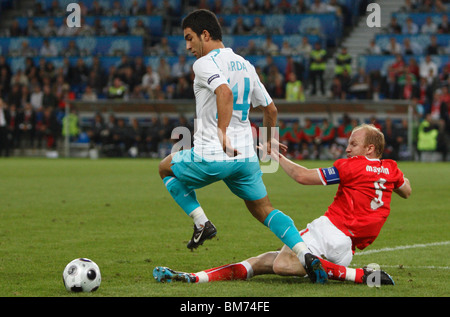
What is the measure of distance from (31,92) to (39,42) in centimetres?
361

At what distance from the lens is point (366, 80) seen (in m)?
27.7

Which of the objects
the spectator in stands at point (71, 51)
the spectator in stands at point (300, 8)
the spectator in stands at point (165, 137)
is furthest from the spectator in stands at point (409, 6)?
the spectator in stands at point (71, 51)

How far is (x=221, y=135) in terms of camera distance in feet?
19.8

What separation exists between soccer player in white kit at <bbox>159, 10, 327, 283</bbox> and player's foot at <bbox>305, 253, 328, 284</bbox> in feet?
0.14

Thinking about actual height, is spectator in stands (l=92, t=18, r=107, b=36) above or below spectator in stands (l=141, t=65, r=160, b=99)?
above

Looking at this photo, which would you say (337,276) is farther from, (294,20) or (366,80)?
(294,20)

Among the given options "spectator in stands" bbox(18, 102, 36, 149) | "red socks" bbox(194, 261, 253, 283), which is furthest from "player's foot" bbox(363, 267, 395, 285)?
"spectator in stands" bbox(18, 102, 36, 149)

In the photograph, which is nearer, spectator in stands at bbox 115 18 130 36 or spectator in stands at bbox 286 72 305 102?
spectator in stands at bbox 286 72 305 102

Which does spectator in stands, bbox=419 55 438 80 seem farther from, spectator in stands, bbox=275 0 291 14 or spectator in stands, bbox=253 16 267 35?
spectator in stands, bbox=275 0 291 14

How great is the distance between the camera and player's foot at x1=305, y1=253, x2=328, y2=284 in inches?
230

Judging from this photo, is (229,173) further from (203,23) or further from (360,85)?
(360,85)

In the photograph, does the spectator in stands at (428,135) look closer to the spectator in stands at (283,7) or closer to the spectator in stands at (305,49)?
the spectator in stands at (305,49)

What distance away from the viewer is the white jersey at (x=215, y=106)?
246 inches

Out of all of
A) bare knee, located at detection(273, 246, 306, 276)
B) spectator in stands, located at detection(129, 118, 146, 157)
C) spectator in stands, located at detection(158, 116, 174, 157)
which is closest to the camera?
bare knee, located at detection(273, 246, 306, 276)
